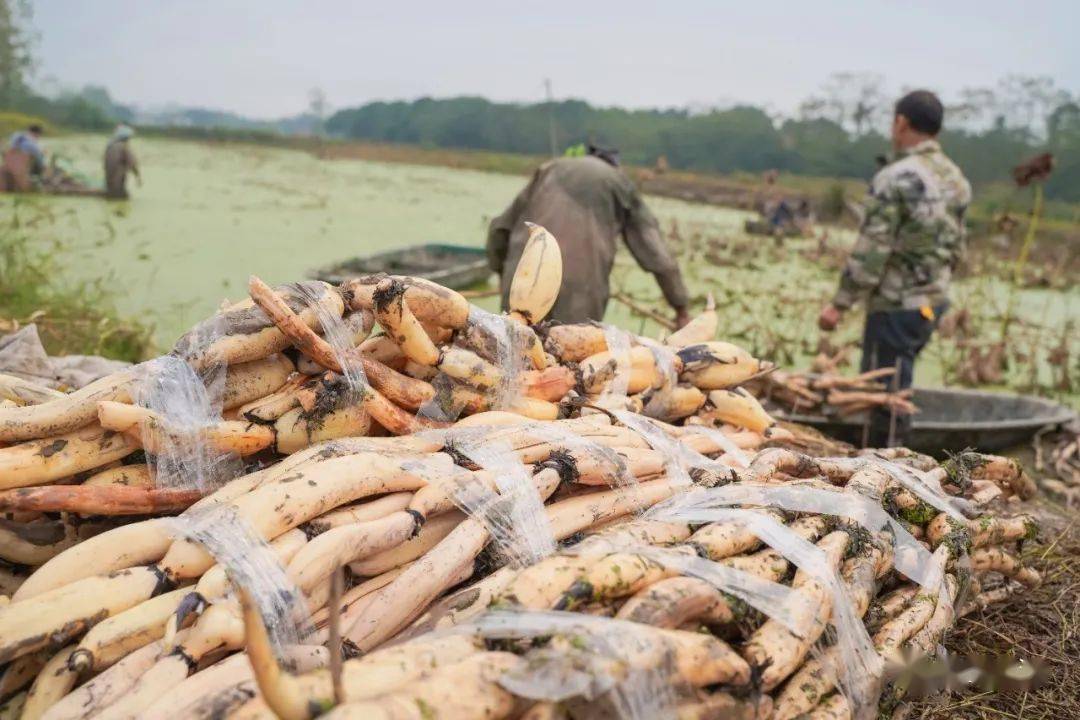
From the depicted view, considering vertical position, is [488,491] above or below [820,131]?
below

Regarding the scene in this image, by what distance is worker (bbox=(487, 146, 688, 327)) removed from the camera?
3771 mm

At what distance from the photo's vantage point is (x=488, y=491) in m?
1.31

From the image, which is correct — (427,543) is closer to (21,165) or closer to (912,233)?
(912,233)

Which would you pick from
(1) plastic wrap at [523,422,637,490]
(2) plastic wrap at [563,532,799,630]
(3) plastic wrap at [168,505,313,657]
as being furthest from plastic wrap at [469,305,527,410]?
(3) plastic wrap at [168,505,313,657]

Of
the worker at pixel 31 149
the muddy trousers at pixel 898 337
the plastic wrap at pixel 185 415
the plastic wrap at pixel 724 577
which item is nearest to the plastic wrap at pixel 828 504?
the plastic wrap at pixel 724 577

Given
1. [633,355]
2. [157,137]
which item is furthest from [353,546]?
[157,137]

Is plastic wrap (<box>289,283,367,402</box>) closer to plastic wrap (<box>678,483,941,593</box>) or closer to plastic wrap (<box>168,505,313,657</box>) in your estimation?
plastic wrap (<box>168,505,313,657</box>)

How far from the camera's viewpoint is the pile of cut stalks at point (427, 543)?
954 millimetres

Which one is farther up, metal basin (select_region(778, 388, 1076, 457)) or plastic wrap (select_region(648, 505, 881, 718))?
plastic wrap (select_region(648, 505, 881, 718))

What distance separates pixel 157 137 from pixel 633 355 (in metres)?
31.5

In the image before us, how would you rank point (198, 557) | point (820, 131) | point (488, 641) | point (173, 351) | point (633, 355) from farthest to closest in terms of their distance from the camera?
point (820, 131), point (633, 355), point (173, 351), point (198, 557), point (488, 641)

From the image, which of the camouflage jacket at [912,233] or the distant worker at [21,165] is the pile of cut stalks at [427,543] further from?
the distant worker at [21,165]

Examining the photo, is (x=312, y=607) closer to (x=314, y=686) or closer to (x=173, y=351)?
(x=314, y=686)

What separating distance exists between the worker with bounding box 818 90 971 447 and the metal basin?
21cm
